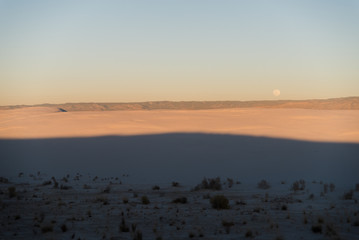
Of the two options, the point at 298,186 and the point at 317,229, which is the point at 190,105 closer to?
the point at 298,186

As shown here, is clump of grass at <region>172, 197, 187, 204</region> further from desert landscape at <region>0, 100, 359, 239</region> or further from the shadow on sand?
the shadow on sand

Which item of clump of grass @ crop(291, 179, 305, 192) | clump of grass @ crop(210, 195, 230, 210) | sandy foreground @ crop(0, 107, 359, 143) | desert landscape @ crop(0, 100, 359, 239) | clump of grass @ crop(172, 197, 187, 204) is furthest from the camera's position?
sandy foreground @ crop(0, 107, 359, 143)

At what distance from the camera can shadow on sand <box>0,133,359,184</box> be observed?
20125mm

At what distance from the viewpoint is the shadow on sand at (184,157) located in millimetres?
20125

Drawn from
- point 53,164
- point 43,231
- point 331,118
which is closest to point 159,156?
point 53,164

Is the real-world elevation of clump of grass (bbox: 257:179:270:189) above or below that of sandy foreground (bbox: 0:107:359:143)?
below

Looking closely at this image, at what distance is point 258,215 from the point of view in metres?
10.8

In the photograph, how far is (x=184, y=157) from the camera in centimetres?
2464

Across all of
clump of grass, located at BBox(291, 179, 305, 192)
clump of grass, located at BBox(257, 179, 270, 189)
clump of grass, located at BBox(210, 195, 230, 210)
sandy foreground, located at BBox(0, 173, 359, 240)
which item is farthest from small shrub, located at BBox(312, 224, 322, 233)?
clump of grass, located at BBox(257, 179, 270, 189)

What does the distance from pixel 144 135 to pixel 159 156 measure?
7962mm

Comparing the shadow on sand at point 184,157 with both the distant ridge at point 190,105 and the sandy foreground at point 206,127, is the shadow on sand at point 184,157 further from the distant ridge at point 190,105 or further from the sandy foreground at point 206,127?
the distant ridge at point 190,105

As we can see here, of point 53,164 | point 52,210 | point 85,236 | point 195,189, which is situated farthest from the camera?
point 53,164

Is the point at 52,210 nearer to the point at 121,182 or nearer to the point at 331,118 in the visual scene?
the point at 121,182

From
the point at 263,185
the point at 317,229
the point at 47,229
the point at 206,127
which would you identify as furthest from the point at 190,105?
the point at 317,229
